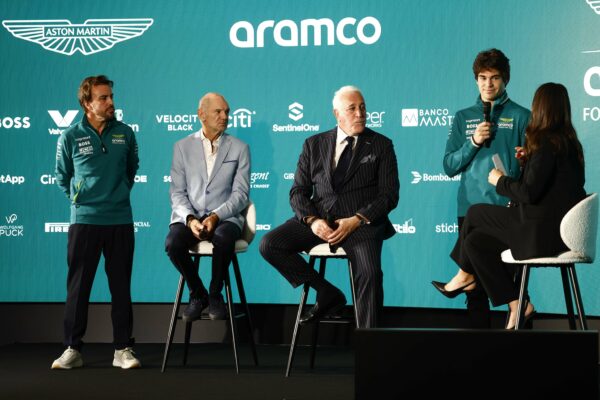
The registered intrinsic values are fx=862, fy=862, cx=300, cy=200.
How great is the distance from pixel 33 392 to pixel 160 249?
82.2 inches

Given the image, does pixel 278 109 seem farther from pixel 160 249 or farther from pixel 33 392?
pixel 33 392

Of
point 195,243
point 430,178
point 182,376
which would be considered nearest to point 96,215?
point 195,243

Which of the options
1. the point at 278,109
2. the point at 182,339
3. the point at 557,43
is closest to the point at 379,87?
the point at 278,109

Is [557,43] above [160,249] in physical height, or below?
above

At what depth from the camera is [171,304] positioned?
19.8ft

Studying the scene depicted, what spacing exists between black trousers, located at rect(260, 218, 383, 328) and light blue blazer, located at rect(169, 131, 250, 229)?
43cm

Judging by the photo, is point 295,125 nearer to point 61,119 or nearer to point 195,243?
point 195,243

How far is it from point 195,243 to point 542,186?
193 cm

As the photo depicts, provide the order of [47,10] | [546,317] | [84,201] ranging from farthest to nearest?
[47,10], [546,317], [84,201]

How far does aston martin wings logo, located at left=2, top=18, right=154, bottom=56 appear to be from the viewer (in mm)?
6160

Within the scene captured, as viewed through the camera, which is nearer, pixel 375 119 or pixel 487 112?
pixel 487 112

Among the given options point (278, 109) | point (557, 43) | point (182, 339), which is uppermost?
point (557, 43)

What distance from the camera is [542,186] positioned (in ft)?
13.2

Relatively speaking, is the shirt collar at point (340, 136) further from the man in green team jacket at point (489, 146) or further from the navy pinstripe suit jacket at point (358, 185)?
the man in green team jacket at point (489, 146)
